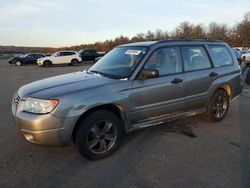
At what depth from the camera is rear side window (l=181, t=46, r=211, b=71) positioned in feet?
18.3

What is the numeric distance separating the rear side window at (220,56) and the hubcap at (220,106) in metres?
0.72

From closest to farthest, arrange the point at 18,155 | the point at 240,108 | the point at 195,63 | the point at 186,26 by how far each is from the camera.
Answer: the point at 18,155 < the point at 195,63 < the point at 240,108 < the point at 186,26

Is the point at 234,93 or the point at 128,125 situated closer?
the point at 128,125

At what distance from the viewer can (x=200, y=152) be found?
4715 mm

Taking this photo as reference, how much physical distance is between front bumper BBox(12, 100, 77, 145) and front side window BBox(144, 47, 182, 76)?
1.69 m

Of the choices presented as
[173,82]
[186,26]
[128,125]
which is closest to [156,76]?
[173,82]

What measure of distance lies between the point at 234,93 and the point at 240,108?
1.28 meters

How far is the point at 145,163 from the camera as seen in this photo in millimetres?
4305

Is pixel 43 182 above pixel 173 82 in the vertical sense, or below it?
below

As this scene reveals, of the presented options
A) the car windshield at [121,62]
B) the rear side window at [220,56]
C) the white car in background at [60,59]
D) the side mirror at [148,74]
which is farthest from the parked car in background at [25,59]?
the side mirror at [148,74]

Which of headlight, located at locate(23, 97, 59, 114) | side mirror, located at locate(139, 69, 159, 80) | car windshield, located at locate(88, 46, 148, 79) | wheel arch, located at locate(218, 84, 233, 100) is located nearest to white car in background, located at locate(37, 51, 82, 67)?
car windshield, located at locate(88, 46, 148, 79)

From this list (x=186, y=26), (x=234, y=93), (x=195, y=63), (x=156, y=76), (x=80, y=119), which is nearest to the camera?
(x=80, y=119)

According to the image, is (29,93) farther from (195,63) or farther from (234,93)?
(234,93)

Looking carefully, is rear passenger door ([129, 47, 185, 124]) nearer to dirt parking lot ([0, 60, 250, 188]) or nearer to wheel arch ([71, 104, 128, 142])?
wheel arch ([71, 104, 128, 142])
